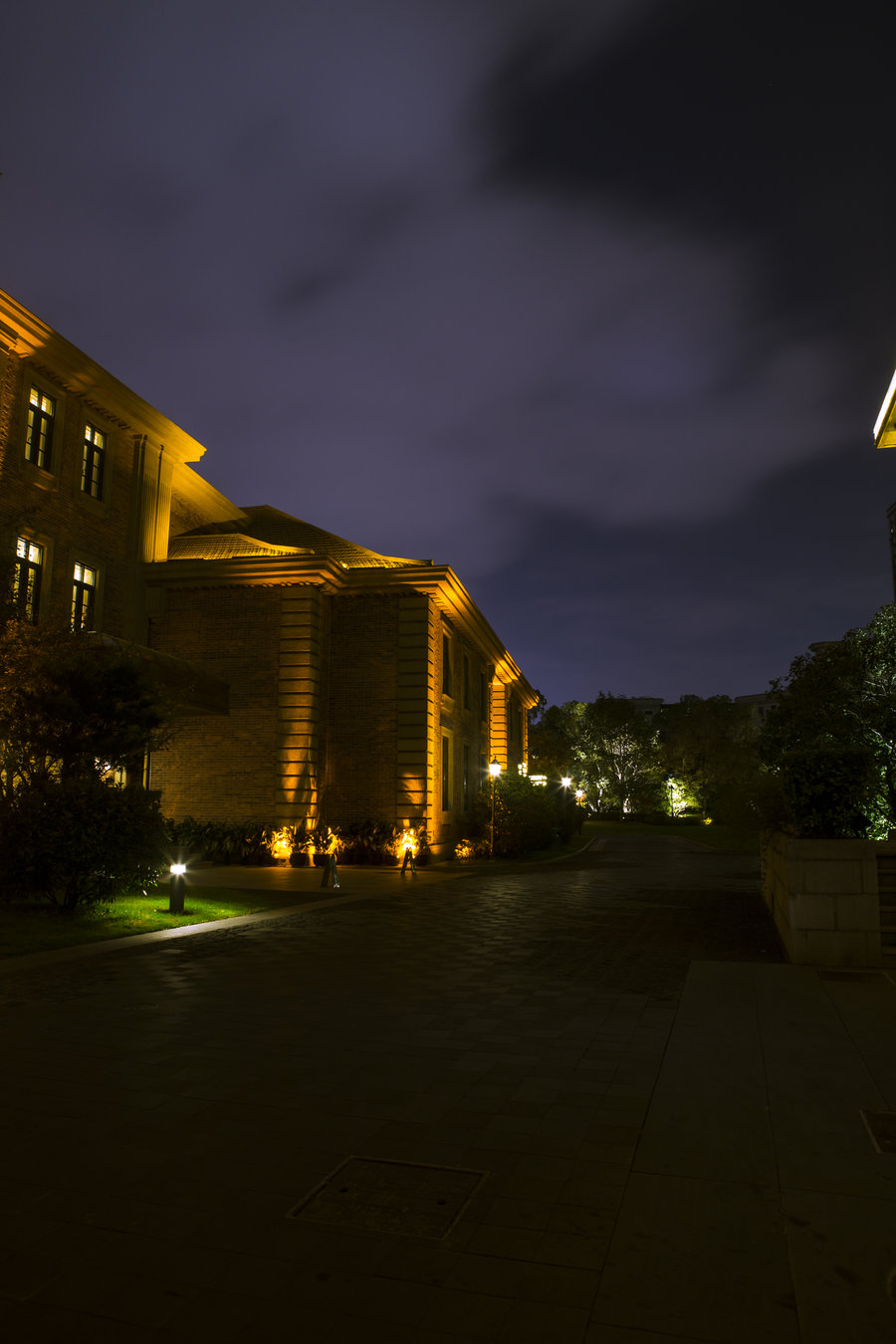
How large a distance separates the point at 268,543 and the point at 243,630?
22.1ft

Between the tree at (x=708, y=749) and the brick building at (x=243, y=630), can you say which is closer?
the brick building at (x=243, y=630)

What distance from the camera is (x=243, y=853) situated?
24.0 meters

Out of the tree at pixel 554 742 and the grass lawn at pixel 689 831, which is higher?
the tree at pixel 554 742

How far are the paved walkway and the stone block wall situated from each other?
42cm

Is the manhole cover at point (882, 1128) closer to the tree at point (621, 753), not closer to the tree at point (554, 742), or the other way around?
the tree at point (554, 742)

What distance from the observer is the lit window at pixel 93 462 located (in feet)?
75.8

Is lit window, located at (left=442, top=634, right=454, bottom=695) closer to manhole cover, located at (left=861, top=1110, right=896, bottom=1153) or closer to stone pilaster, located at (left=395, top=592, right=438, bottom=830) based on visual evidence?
stone pilaster, located at (left=395, top=592, right=438, bottom=830)

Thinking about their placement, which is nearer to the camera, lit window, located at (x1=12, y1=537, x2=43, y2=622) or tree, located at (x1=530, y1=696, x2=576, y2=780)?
lit window, located at (x1=12, y1=537, x2=43, y2=622)

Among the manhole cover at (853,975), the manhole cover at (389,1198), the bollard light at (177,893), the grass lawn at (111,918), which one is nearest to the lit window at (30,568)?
the grass lawn at (111,918)

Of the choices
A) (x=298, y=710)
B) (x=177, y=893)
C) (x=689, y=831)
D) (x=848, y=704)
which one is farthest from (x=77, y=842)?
(x=689, y=831)

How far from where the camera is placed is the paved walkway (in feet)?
9.95

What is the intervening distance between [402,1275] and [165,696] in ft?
43.3

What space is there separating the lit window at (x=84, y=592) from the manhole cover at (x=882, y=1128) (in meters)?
20.8

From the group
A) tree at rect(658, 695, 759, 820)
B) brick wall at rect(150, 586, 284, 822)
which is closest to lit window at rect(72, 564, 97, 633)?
brick wall at rect(150, 586, 284, 822)
